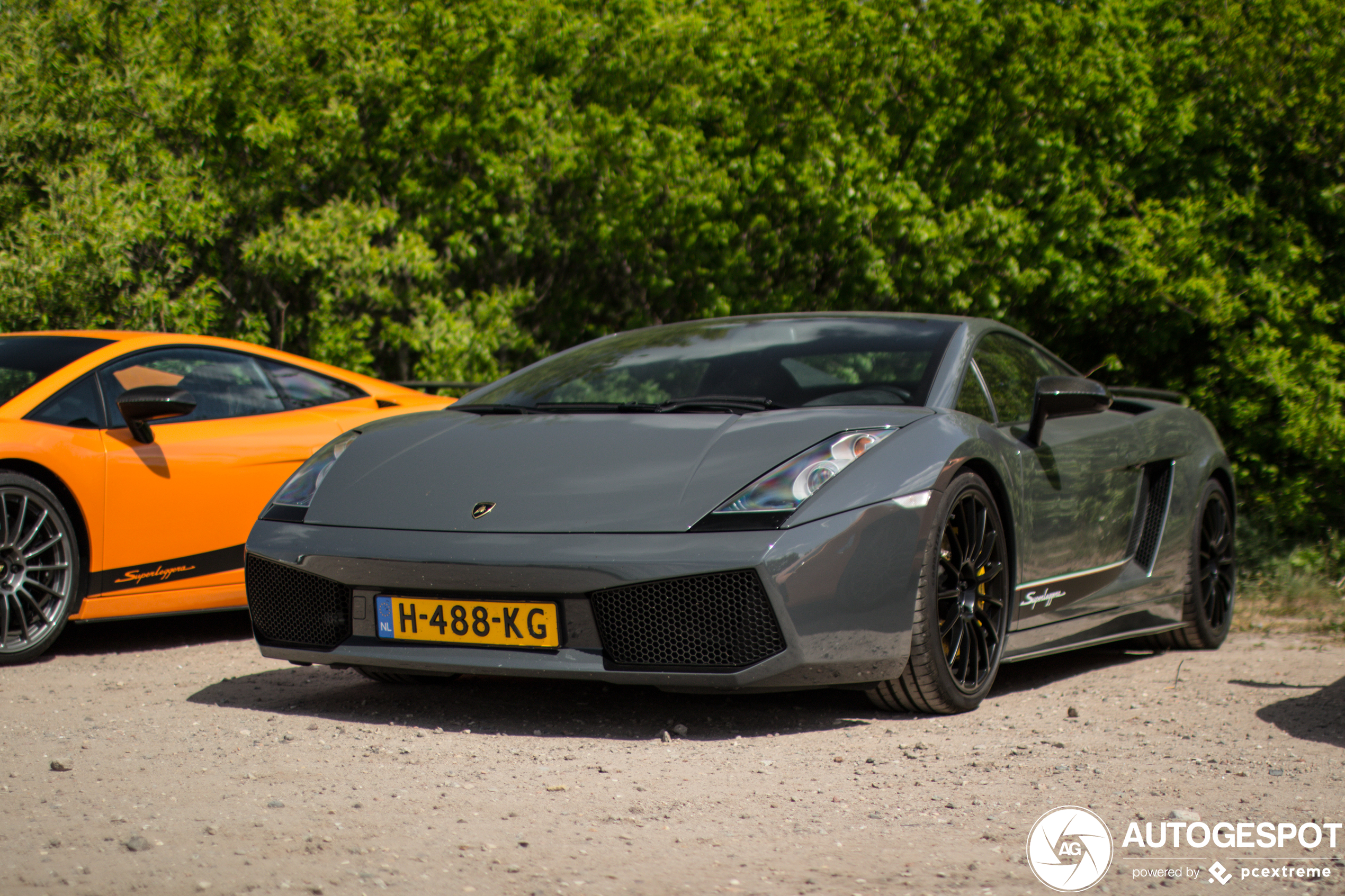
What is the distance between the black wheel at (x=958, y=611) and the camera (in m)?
4.09

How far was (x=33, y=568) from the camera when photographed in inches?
208

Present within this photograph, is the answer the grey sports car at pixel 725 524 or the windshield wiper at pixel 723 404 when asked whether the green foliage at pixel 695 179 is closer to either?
the grey sports car at pixel 725 524

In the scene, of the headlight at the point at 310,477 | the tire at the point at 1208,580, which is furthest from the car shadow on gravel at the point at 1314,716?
the headlight at the point at 310,477

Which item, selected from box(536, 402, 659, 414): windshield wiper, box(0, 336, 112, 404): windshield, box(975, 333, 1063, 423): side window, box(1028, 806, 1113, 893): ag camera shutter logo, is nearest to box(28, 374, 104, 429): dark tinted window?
box(0, 336, 112, 404): windshield

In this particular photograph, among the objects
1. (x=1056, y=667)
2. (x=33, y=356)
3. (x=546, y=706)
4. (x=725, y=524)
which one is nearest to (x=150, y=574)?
(x=33, y=356)

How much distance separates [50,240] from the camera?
10.7 metres

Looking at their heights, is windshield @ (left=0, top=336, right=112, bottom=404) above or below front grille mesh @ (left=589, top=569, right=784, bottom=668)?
above

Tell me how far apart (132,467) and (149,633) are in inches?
40.5

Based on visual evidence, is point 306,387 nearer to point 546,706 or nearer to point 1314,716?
point 546,706

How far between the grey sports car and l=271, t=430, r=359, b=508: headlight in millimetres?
12

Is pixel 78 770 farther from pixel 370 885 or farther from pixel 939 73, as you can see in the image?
pixel 939 73

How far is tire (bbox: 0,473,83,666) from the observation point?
5207 millimetres

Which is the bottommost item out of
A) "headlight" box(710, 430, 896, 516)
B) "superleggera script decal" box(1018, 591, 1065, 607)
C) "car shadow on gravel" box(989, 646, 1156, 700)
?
"car shadow on gravel" box(989, 646, 1156, 700)

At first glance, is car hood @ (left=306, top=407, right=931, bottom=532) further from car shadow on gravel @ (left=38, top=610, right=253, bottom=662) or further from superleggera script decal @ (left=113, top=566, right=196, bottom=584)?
car shadow on gravel @ (left=38, top=610, right=253, bottom=662)
